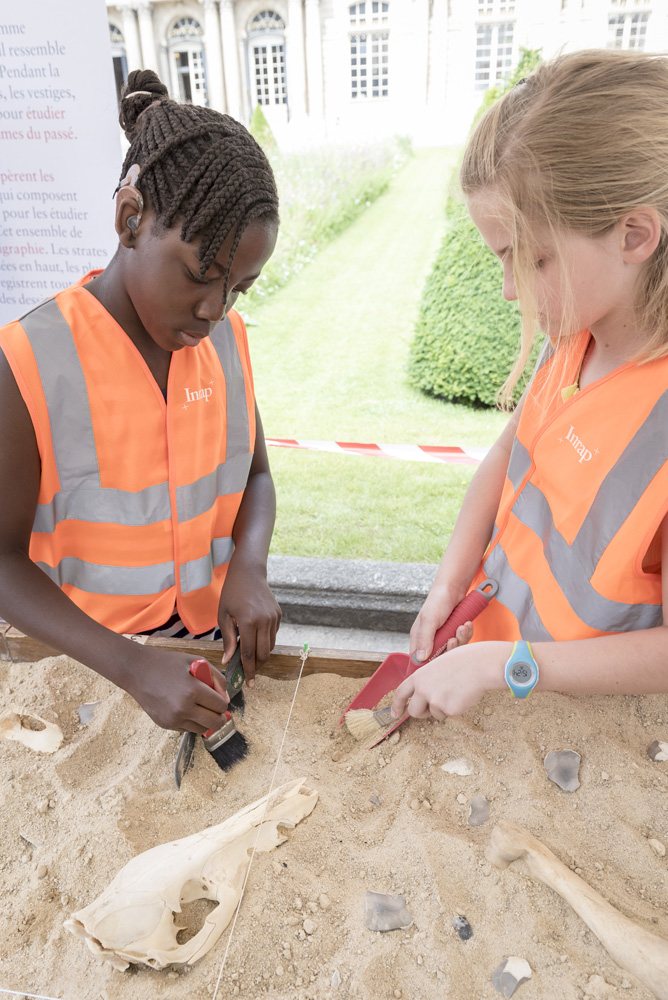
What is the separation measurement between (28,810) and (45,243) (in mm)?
2084

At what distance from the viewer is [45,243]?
99.0 inches

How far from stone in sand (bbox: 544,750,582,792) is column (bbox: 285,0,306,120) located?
4270mm

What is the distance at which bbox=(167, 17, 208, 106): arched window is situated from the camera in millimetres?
4074

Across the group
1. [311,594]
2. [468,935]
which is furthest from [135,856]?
[311,594]

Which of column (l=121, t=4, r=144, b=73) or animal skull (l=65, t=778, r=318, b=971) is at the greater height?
column (l=121, t=4, r=144, b=73)

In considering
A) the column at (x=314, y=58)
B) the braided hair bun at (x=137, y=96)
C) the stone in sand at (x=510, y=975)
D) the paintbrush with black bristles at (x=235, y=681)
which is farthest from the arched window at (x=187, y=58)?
the stone in sand at (x=510, y=975)

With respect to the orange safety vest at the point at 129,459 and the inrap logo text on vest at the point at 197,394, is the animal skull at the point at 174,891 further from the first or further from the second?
the inrap logo text on vest at the point at 197,394

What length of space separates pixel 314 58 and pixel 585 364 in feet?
12.5

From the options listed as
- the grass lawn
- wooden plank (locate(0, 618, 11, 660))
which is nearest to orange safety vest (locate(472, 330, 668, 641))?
wooden plank (locate(0, 618, 11, 660))

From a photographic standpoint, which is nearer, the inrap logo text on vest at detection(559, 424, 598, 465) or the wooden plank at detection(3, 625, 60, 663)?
the inrap logo text on vest at detection(559, 424, 598, 465)

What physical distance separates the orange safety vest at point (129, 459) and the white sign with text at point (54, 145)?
1.08 meters

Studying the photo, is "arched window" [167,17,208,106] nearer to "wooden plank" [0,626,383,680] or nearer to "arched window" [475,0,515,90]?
"arched window" [475,0,515,90]

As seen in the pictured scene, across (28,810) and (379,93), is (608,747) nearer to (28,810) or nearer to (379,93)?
(28,810)

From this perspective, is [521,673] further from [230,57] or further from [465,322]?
[230,57]
